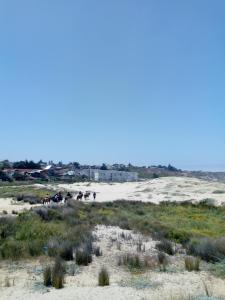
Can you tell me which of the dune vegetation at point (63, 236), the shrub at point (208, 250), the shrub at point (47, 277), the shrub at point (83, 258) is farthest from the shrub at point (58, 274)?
the shrub at point (208, 250)

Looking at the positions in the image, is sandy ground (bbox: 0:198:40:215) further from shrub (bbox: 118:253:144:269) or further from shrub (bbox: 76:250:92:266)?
shrub (bbox: 118:253:144:269)

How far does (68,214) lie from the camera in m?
26.5

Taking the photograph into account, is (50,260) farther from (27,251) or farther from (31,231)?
(31,231)

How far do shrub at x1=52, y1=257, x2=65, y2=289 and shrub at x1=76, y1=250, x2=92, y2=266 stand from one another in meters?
0.88

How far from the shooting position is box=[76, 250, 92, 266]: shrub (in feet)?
48.6

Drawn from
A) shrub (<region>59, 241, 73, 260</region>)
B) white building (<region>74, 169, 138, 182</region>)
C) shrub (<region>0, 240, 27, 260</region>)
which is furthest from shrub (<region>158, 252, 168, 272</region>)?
white building (<region>74, 169, 138, 182</region>)

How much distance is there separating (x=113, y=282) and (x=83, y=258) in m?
2.61

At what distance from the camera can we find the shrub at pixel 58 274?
11914 mm

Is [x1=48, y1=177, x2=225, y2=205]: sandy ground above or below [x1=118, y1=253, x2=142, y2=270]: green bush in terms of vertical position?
above

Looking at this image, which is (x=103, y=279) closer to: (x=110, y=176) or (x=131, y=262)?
(x=131, y=262)

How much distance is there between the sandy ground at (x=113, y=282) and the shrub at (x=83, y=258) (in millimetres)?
186

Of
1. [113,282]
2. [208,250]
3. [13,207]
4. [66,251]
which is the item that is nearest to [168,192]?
[13,207]

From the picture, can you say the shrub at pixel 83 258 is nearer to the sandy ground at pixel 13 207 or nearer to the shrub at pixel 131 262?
the shrub at pixel 131 262

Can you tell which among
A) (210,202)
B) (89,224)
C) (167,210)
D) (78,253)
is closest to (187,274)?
(78,253)
